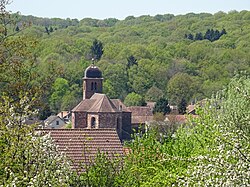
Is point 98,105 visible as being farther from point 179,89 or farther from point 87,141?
point 87,141

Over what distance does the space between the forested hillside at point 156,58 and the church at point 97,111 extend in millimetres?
7582

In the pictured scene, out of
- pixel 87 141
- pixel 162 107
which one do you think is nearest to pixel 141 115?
pixel 162 107

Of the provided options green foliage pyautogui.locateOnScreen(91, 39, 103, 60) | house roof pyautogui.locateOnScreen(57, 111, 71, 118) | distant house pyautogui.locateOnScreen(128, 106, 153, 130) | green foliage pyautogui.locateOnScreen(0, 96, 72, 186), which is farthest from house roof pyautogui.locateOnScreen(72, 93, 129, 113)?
green foliage pyautogui.locateOnScreen(91, 39, 103, 60)

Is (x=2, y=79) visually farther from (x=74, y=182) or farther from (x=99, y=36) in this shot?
(x=99, y=36)

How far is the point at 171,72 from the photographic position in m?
104

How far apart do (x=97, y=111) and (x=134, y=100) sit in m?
29.2

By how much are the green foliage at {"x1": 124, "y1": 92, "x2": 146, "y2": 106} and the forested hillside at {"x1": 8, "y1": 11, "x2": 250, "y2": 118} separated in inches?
109

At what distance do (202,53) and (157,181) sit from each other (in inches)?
4006

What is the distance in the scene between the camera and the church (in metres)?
59.2

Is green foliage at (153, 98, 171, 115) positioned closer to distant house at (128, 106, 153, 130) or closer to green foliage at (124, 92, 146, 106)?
distant house at (128, 106, 153, 130)

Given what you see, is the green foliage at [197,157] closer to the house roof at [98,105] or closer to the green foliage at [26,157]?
the green foliage at [26,157]

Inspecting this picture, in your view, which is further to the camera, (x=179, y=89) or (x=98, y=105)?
(x=179, y=89)

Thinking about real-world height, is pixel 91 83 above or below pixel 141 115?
above

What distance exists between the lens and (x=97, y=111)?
194ft
